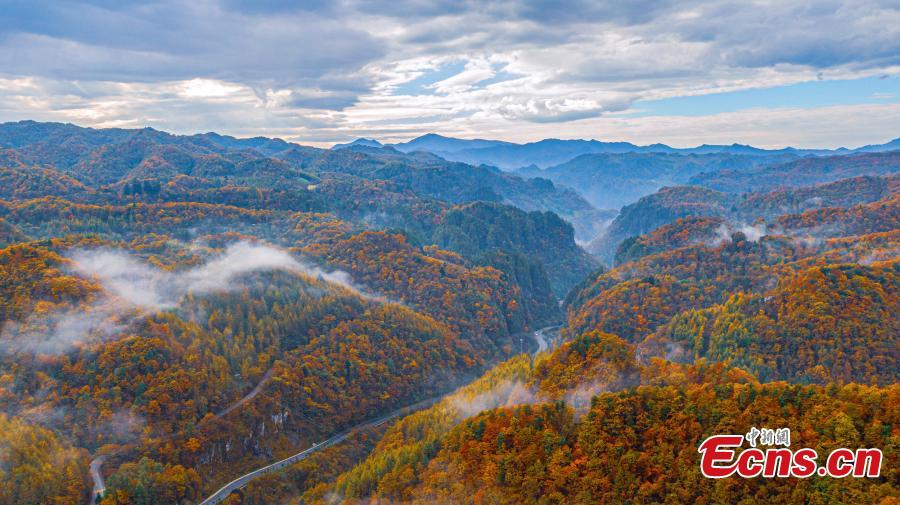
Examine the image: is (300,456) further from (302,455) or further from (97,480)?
(97,480)

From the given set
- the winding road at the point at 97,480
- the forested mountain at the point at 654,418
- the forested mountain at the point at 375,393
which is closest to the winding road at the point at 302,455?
the forested mountain at the point at 375,393

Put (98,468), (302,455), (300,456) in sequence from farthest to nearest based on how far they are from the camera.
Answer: (302,455) → (300,456) → (98,468)

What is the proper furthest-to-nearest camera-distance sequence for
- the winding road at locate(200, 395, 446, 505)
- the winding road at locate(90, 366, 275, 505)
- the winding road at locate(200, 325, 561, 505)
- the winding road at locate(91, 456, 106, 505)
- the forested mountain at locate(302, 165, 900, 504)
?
1. the winding road at locate(200, 395, 446, 505)
2. the winding road at locate(200, 325, 561, 505)
3. the winding road at locate(90, 366, 275, 505)
4. the winding road at locate(91, 456, 106, 505)
5. the forested mountain at locate(302, 165, 900, 504)

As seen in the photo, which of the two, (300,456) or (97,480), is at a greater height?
(97,480)

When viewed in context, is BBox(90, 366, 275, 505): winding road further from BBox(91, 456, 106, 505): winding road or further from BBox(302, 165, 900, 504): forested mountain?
BBox(302, 165, 900, 504): forested mountain

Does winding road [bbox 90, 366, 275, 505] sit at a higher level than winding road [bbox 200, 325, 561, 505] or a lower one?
higher

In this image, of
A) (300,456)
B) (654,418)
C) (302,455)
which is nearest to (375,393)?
(302,455)

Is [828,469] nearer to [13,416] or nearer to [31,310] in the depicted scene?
[13,416]

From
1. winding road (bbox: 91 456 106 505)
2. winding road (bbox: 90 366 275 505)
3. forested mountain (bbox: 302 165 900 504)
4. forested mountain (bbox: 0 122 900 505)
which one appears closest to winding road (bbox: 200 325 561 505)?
forested mountain (bbox: 0 122 900 505)

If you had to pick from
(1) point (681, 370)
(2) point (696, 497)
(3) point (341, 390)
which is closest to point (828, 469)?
(2) point (696, 497)

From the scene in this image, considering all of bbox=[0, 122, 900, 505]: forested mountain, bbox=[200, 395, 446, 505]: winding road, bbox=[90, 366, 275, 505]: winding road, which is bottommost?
bbox=[200, 395, 446, 505]: winding road

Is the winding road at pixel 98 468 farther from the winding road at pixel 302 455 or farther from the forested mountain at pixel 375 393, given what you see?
the winding road at pixel 302 455
